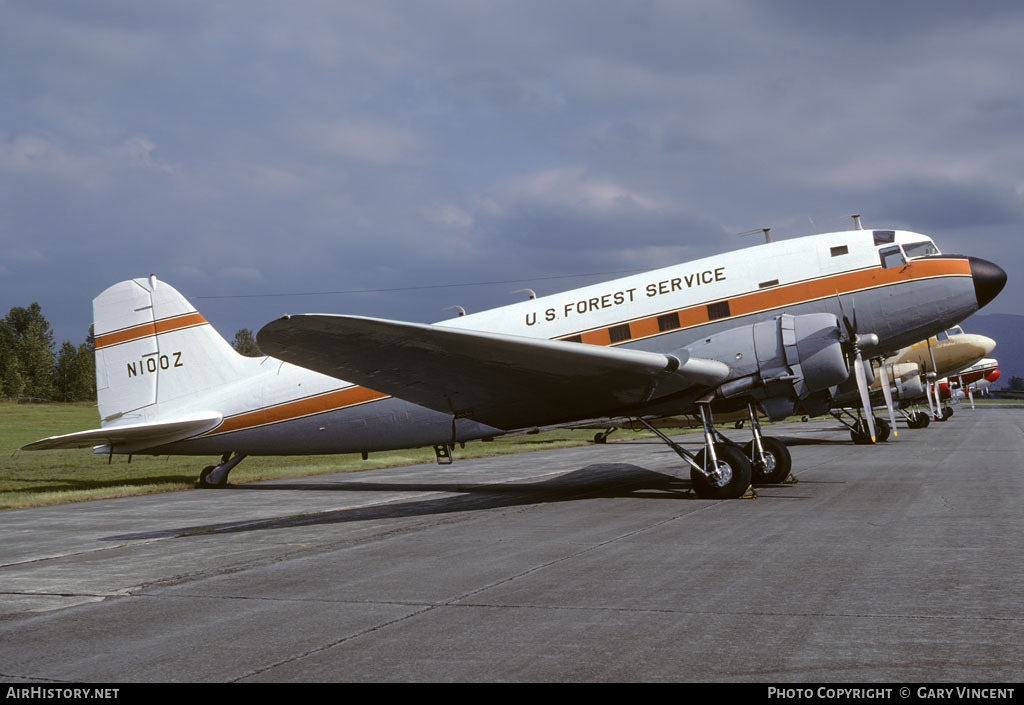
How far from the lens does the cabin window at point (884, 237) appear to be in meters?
14.7

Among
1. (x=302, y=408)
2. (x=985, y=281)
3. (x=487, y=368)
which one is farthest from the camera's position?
(x=302, y=408)

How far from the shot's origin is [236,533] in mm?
11617

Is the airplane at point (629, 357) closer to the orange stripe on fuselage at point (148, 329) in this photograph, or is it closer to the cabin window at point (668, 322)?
the cabin window at point (668, 322)

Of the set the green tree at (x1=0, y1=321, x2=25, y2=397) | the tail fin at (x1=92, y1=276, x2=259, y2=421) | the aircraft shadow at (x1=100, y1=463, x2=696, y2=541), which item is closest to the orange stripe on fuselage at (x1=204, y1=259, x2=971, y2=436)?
the aircraft shadow at (x1=100, y1=463, x2=696, y2=541)

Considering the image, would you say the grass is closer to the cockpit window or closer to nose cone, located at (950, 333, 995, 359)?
the cockpit window

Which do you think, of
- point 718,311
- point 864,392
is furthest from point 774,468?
point 718,311

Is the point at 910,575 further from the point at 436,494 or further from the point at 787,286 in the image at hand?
the point at 436,494

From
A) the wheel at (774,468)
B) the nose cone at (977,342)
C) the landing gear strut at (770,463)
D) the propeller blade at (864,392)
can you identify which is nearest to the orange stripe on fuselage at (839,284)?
the propeller blade at (864,392)

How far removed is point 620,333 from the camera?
49.6 ft

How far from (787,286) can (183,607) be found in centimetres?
1153

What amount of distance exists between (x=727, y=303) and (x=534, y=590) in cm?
903

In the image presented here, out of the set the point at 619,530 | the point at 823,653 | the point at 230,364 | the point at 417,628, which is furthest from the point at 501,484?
the point at 823,653

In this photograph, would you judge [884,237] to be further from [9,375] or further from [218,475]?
→ [9,375]
